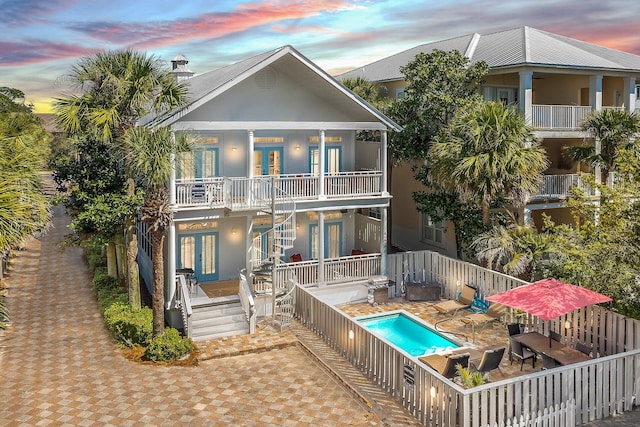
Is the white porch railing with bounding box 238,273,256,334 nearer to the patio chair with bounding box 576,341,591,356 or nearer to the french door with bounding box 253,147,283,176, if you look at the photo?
the french door with bounding box 253,147,283,176

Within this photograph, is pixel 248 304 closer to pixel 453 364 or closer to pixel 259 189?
pixel 259 189

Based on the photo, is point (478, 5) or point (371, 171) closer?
point (371, 171)

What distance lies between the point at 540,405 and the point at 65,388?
35.8ft

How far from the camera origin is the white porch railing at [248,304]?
57.3 ft

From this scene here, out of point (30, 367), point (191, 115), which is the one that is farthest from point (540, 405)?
point (191, 115)

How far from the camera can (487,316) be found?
17.8m

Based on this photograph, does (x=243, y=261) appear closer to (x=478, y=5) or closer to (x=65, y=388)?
(x=65, y=388)

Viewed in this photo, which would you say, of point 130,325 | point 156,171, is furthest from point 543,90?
point 130,325

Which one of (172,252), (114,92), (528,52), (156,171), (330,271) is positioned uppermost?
(528,52)

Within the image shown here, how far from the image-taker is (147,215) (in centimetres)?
1573

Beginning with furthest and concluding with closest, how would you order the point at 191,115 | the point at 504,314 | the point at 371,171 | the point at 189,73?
the point at 189,73 < the point at 371,171 < the point at 191,115 < the point at 504,314

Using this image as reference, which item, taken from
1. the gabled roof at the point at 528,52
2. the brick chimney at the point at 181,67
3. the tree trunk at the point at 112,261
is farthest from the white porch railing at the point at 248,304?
the gabled roof at the point at 528,52

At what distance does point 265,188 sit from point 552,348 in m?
10.5

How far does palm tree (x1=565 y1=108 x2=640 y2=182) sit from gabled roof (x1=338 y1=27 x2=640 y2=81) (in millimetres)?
2520
